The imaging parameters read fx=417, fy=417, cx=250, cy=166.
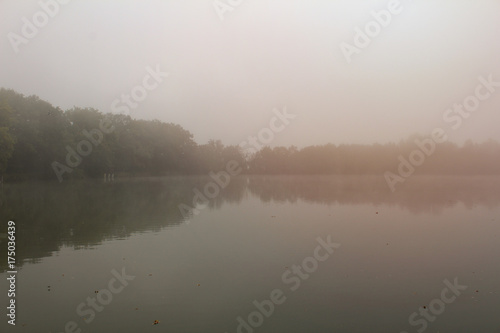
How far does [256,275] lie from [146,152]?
80830 mm

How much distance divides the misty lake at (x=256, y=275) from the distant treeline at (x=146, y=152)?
123 ft

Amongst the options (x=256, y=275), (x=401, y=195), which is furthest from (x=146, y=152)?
(x=256, y=275)

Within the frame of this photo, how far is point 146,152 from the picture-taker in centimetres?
8862

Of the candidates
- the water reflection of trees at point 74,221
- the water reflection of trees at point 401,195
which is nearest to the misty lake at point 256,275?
the water reflection of trees at point 74,221

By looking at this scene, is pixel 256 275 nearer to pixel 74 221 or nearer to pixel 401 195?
pixel 74 221

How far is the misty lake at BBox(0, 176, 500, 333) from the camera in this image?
8141mm

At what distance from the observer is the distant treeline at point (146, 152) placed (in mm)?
57469

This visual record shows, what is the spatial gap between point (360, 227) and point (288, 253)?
A: 20.5 ft

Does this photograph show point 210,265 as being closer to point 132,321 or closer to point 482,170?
point 132,321

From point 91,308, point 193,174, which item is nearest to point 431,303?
point 91,308

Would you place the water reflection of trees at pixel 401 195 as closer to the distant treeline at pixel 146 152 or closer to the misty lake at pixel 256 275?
the misty lake at pixel 256 275

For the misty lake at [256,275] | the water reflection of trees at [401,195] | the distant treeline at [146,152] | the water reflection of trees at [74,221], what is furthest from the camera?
the distant treeline at [146,152]

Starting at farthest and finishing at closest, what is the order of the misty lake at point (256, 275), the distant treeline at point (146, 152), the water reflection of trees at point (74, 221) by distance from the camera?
the distant treeline at point (146, 152) → the water reflection of trees at point (74, 221) → the misty lake at point (256, 275)

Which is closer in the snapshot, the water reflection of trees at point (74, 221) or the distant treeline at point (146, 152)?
the water reflection of trees at point (74, 221)
